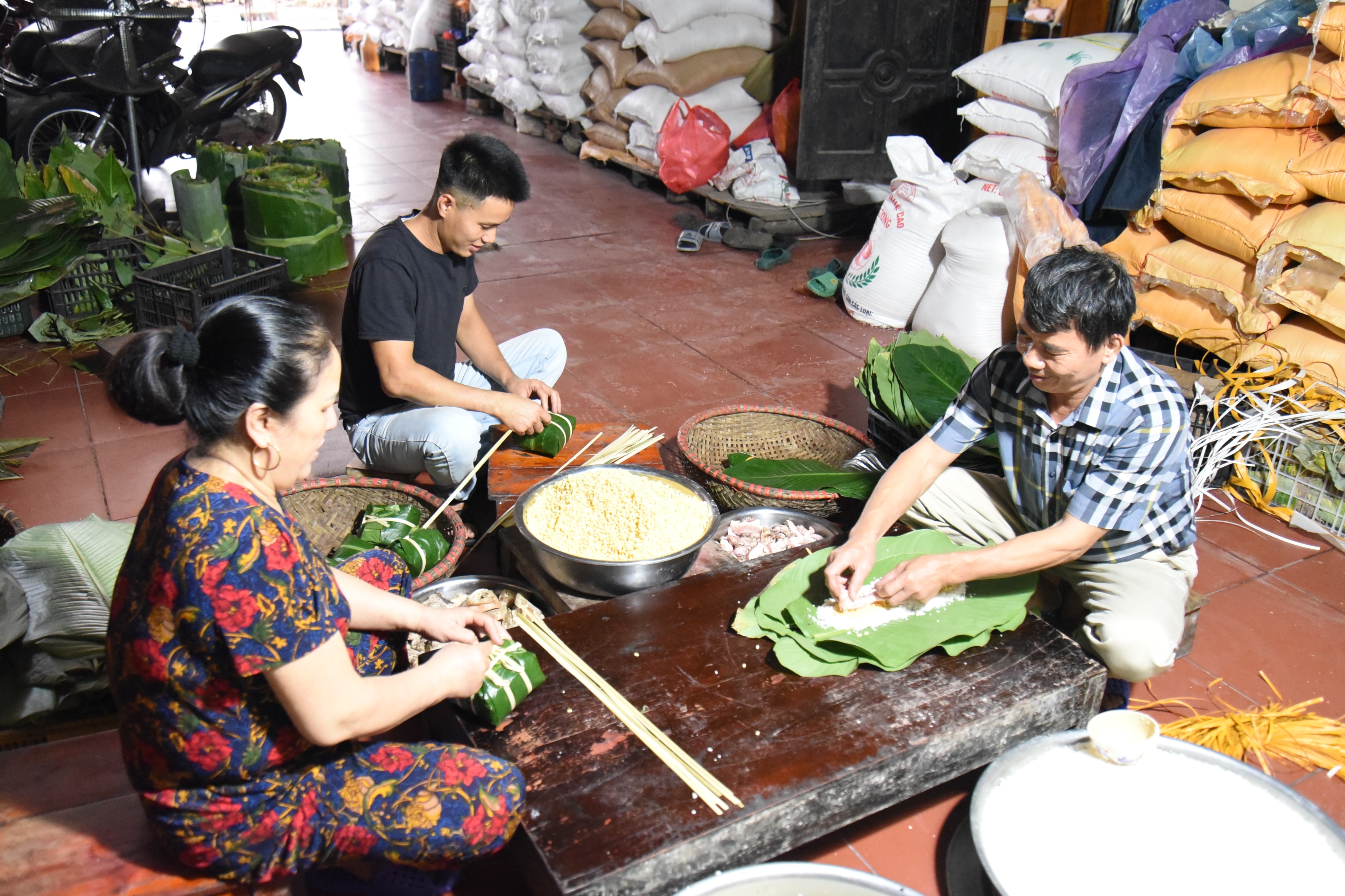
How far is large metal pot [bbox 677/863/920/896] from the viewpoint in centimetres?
161

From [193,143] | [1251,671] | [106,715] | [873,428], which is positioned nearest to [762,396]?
[873,428]

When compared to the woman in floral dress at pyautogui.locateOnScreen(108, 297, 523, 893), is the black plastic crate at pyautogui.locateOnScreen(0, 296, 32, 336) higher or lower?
lower

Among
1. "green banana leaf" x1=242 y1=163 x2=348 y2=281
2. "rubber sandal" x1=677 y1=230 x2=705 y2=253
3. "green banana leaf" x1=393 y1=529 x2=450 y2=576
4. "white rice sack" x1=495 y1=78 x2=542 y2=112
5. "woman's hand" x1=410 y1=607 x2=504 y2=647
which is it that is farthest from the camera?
"white rice sack" x1=495 y1=78 x2=542 y2=112

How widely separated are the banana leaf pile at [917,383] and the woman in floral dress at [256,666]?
1.79m

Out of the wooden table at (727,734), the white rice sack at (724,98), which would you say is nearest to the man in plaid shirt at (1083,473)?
the wooden table at (727,734)

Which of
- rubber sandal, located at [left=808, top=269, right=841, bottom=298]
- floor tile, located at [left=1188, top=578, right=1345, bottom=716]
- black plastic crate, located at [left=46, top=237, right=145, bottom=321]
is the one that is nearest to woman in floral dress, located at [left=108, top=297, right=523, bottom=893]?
floor tile, located at [left=1188, top=578, right=1345, bottom=716]

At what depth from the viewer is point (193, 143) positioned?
A: 6793 millimetres

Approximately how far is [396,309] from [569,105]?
537 cm

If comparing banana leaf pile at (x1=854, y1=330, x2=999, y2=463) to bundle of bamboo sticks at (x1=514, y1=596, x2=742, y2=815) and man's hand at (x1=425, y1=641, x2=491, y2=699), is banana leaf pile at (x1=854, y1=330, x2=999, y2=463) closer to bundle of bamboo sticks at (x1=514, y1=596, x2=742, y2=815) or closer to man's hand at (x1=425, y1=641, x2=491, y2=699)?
bundle of bamboo sticks at (x1=514, y1=596, x2=742, y2=815)

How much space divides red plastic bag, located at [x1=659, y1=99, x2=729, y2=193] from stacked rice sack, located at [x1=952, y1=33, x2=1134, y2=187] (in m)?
1.88

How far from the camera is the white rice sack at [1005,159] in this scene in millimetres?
4297

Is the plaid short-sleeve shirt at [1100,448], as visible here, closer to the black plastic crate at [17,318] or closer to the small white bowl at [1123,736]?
the small white bowl at [1123,736]

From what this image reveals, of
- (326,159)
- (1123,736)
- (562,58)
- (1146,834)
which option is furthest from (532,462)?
(562,58)

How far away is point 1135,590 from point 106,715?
2256 mm
